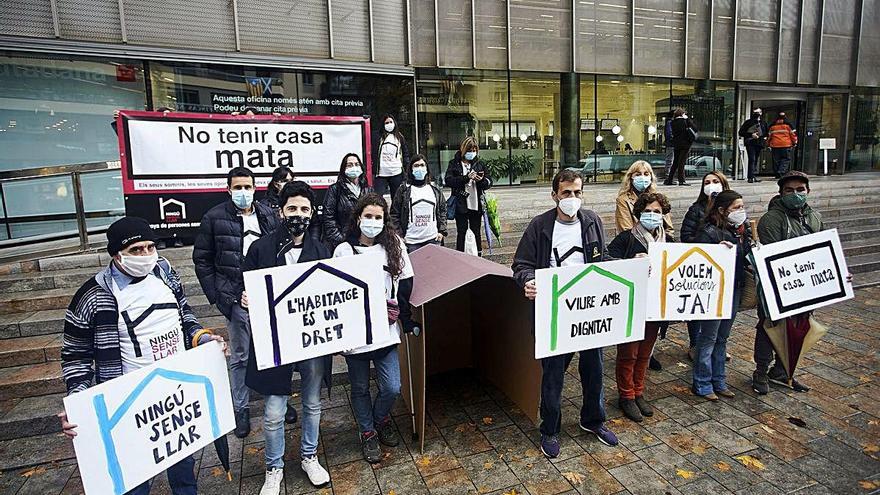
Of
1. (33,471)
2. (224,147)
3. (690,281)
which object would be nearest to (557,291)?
(690,281)

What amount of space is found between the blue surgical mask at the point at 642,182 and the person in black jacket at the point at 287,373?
3272mm

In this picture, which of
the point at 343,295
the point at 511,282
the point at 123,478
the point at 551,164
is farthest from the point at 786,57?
the point at 123,478

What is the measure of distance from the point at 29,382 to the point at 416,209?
4146 mm

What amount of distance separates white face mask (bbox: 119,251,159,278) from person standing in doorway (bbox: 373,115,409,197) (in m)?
4.92

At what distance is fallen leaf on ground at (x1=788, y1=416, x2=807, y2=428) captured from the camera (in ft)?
14.1

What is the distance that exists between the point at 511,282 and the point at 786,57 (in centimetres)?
1767

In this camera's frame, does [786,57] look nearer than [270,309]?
No

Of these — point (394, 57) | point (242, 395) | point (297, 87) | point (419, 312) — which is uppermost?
point (394, 57)

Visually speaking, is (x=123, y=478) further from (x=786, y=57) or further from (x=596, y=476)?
(x=786, y=57)

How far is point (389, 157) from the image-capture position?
7770 mm

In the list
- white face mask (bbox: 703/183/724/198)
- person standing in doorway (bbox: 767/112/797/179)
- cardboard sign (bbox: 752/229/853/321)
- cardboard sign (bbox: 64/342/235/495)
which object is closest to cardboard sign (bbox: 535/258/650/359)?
cardboard sign (bbox: 752/229/853/321)

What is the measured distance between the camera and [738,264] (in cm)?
472

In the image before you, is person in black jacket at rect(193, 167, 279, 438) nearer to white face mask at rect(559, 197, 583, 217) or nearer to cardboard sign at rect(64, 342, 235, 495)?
cardboard sign at rect(64, 342, 235, 495)

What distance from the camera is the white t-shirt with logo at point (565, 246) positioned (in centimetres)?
395
